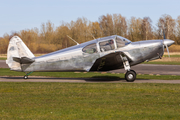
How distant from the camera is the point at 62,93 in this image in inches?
403

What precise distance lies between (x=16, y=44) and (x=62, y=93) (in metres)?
6.86

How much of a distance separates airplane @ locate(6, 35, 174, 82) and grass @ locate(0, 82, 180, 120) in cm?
292

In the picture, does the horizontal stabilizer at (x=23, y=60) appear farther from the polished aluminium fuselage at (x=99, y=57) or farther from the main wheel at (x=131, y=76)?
the main wheel at (x=131, y=76)

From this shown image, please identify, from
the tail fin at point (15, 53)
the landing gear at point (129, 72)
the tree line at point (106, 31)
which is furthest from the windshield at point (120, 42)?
the tree line at point (106, 31)

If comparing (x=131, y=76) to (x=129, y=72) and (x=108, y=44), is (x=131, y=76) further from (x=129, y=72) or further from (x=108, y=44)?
(x=108, y=44)

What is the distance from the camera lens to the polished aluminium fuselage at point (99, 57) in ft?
45.4

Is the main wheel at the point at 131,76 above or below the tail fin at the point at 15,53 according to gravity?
below

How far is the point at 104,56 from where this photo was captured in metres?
13.5

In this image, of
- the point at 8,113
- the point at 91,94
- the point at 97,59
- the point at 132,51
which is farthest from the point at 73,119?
the point at 132,51

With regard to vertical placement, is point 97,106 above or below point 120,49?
below

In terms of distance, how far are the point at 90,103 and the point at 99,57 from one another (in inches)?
233

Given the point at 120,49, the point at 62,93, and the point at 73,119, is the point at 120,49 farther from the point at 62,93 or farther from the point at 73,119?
the point at 73,119

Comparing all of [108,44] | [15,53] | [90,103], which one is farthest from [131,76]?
[15,53]

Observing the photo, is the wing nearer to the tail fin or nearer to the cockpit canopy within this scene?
the cockpit canopy
